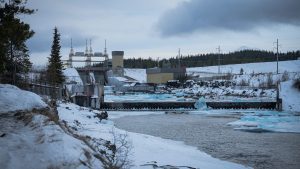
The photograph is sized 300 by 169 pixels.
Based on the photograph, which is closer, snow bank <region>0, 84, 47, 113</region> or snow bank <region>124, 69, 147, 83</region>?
snow bank <region>0, 84, 47, 113</region>

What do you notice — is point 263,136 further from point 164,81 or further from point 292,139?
point 164,81

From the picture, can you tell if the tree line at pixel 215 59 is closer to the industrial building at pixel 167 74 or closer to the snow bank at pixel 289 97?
the industrial building at pixel 167 74

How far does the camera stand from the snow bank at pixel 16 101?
9.46m

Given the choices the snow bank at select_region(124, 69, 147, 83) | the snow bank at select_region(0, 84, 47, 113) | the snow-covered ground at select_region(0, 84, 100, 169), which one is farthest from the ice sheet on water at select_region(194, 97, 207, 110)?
the snow bank at select_region(124, 69, 147, 83)

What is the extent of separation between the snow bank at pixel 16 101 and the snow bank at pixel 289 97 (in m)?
34.2

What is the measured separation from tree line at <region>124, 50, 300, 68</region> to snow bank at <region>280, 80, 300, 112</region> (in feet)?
324

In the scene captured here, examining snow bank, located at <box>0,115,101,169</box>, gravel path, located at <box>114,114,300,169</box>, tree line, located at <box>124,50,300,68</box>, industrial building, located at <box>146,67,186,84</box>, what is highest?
tree line, located at <box>124,50,300,68</box>

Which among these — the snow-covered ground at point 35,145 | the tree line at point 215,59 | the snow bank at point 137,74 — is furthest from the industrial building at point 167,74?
the snow-covered ground at point 35,145

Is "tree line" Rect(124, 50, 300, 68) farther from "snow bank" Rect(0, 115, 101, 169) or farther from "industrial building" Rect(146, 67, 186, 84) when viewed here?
"snow bank" Rect(0, 115, 101, 169)

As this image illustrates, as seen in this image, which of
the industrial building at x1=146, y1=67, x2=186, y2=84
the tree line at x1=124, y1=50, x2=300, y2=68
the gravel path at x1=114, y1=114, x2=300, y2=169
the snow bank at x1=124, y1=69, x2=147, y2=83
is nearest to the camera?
the gravel path at x1=114, y1=114, x2=300, y2=169

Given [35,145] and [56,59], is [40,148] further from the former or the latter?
[56,59]

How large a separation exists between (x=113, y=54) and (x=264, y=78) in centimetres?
4377

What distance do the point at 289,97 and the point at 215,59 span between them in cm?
12468

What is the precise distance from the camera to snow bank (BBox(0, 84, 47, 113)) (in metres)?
9.46
